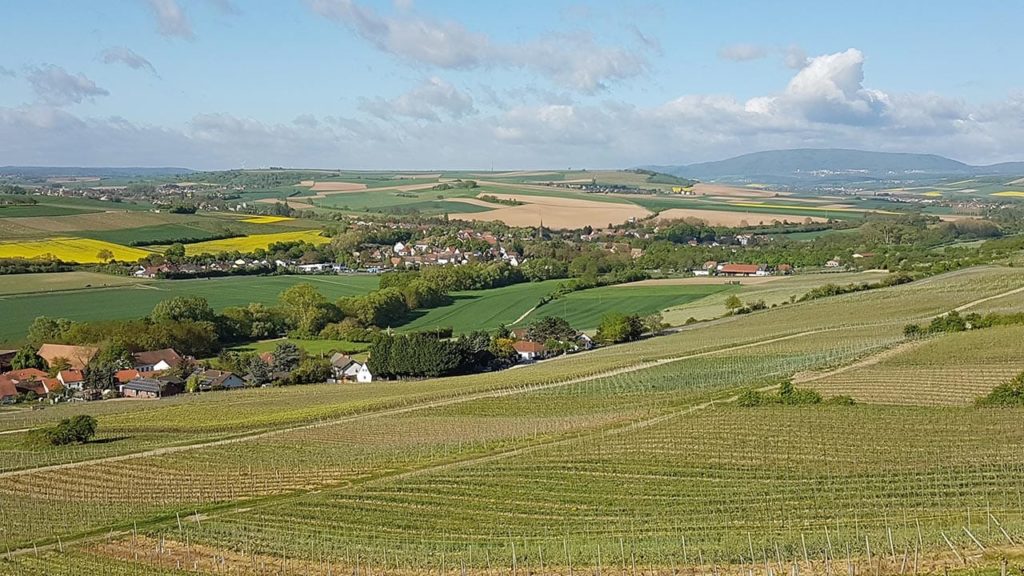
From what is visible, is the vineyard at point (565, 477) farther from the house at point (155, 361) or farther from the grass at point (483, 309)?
the grass at point (483, 309)

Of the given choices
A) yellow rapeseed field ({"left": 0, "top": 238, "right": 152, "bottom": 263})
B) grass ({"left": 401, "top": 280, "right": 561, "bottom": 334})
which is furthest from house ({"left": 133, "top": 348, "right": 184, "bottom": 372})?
yellow rapeseed field ({"left": 0, "top": 238, "right": 152, "bottom": 263})

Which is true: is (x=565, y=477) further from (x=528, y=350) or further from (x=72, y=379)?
(x=72, y=379)

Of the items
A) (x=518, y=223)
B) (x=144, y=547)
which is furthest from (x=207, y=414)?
(x=518, y=223)

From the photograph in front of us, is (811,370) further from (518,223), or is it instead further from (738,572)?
(518,223)

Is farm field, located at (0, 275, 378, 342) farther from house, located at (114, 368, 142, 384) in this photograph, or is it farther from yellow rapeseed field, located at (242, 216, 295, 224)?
yellow rapeseed field, located at (242, 216, 295, 224)

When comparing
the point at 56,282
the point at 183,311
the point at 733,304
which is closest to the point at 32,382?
the point at 183,311

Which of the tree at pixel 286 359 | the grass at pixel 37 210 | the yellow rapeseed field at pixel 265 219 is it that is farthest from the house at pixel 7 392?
the yellow rapeseed field at pixel 265 219
